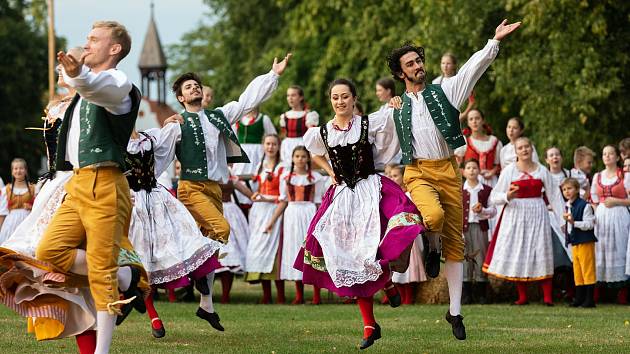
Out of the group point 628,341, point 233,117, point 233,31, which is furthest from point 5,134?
point 628,341

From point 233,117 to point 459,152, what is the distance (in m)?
4.55

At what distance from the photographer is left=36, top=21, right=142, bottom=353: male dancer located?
22.9 feet

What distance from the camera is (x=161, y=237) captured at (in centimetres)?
980

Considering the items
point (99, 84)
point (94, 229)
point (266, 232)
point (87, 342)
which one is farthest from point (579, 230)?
point (99, 84)

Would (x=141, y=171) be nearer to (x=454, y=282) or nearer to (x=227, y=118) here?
(x=227, y=118)

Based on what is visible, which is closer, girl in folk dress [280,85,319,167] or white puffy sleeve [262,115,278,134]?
girl in folk dress [280,85,319,167]

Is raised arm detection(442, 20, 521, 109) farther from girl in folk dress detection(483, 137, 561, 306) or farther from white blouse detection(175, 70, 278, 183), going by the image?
girl in folk dress detection(483, 137, 561, 306)

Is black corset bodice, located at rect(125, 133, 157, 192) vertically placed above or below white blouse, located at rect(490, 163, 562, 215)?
above

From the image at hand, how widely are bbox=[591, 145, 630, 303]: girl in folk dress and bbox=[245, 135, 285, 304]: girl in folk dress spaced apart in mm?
3788

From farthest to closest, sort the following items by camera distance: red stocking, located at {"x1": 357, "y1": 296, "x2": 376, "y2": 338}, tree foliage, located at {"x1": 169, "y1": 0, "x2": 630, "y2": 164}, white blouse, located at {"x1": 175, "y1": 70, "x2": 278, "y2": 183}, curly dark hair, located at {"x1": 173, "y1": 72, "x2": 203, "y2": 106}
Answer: tree foliage, located at {"x1": 169, "y1": 0, "x2": 630, "y2": 164}
curly dark hair, located at {"x1": 173, "y1": 72, "x2": 203, "y2": 106}
white blouse, located at {"x1": 175, "y1": 70, "x2": 278, "y2": 183}
red stocking, located at {"x1": 357, "y1": 296, "x2": 376, "y2": 338}

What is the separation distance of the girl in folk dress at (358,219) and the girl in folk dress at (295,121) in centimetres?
642

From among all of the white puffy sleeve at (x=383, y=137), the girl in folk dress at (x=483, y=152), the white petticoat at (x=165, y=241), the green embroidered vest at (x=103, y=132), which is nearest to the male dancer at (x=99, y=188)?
the green embroidered vest at (x=103, y=132)

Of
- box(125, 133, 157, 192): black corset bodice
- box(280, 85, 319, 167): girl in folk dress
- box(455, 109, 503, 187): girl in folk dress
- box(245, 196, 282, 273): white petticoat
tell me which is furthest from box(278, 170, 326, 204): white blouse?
box(125, 133, 157, 192): black corset bodice

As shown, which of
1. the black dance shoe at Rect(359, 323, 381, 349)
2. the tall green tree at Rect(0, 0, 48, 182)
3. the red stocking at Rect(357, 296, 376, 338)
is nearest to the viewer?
the black dance shoe at Rect(359, 323, 381, 349)
